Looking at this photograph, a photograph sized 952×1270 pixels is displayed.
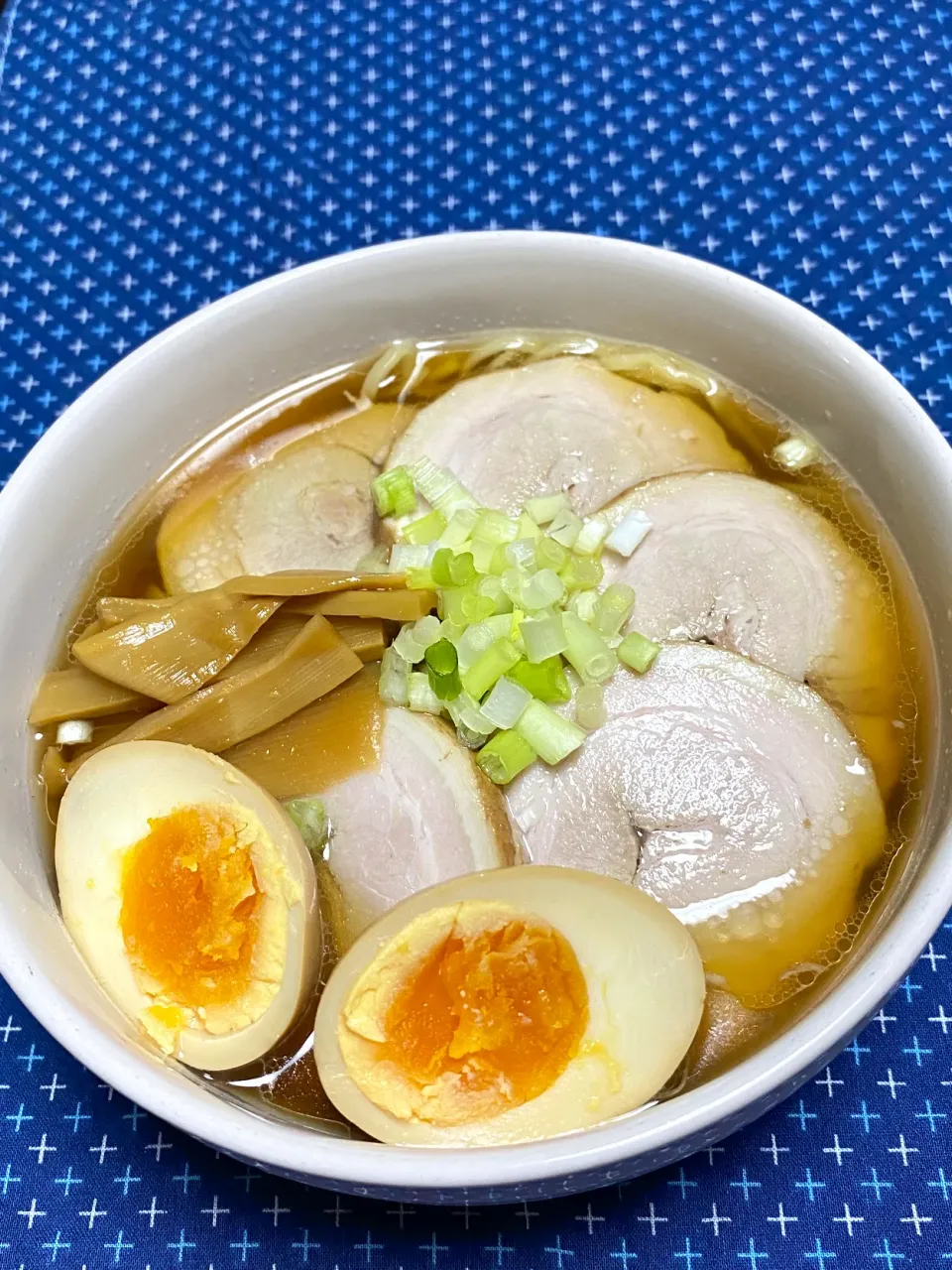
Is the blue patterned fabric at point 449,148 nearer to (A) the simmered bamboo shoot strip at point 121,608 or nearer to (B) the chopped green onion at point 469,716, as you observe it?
(A) the simmered bamboo shoot strip at point 121,608

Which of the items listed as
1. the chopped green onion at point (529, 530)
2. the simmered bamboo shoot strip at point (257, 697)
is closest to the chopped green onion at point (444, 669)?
the simmered bamboo shoot strip at point (257, 697)

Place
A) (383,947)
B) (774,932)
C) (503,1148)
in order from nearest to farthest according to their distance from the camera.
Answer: (503,1148), (383,947), (774,932)

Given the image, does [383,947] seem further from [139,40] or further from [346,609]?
[139,40]

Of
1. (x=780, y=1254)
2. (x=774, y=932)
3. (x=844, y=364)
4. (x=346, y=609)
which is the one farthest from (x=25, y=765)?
(x=844, y=364)

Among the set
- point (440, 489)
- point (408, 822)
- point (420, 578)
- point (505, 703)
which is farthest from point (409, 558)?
point (408, 822)

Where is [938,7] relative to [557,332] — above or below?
above

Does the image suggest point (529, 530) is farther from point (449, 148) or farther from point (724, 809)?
point (449, 148)
